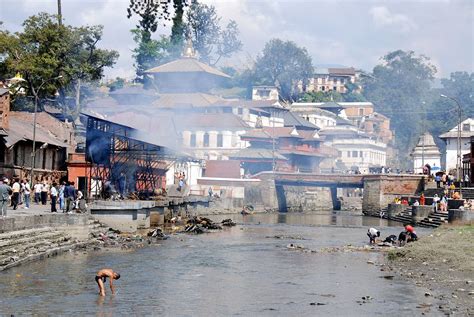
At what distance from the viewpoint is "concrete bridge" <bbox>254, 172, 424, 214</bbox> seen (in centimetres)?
8781

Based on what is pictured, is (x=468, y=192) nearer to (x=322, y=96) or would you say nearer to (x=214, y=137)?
(x=214, y=137)

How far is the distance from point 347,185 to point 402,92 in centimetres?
7931

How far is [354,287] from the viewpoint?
2752 cm

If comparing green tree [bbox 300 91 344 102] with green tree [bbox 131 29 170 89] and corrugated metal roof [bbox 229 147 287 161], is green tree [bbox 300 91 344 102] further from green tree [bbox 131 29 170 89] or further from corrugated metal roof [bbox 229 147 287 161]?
corrugated metal roof [bbox 229 147 287 161]

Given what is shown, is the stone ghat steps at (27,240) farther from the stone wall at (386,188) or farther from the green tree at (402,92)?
the green tree at (402,92)

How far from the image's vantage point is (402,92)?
169125 mm

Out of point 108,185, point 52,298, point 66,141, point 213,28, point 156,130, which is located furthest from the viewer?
point 213,28

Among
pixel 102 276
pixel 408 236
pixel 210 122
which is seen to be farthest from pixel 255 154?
pixel 102 276

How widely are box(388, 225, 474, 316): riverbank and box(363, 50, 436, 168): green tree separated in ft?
406

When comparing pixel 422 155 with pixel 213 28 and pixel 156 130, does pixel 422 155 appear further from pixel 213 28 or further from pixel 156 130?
pixel 213 28

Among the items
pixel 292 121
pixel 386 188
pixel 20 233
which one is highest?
pixel 292 121

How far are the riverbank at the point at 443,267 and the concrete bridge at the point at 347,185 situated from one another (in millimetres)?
45172

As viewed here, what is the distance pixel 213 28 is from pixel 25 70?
285 feet

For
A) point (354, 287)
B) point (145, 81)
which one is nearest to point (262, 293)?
point (354, 287)
